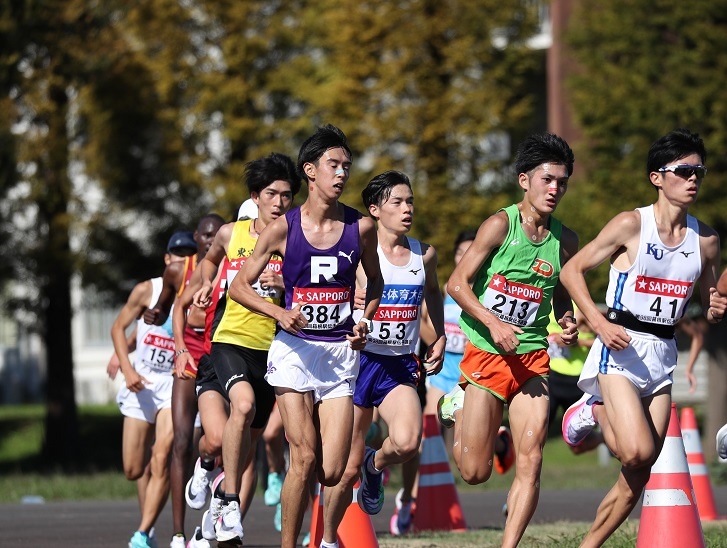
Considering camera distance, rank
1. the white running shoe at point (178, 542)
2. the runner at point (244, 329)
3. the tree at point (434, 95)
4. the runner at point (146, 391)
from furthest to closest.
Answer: the tree at point (434, 95) → the runner at point (146, 391) → the white running shoe at point (178, 542) → the runner at point (244, 329)

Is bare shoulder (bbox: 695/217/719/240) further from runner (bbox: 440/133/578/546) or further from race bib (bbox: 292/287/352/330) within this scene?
race bib (bbox: 292/287/352/330)

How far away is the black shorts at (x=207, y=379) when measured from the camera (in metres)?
9.96

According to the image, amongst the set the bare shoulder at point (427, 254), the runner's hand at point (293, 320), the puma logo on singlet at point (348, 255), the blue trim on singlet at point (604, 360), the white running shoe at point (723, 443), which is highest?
the bare shoulder at point (427, 254)

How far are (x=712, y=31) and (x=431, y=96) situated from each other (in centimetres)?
467

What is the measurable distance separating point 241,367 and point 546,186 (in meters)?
2.31

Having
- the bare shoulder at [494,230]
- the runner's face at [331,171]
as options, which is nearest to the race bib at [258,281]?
the runner's face at [331,171]

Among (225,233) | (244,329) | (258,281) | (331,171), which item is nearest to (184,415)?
(244,329)

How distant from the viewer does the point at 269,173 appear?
390 inches

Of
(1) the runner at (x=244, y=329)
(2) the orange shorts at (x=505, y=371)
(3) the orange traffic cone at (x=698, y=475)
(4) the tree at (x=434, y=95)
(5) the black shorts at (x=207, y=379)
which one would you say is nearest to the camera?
(2) the orange shorts at (x=505, y=371)

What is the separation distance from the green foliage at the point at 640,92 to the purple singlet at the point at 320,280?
14.6 meters

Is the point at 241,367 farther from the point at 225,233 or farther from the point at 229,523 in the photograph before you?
the point at 229,523

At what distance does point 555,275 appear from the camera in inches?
343

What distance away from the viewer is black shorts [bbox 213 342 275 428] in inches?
→ 376

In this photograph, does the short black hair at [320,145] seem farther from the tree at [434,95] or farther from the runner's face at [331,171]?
the tree at [434,95]
